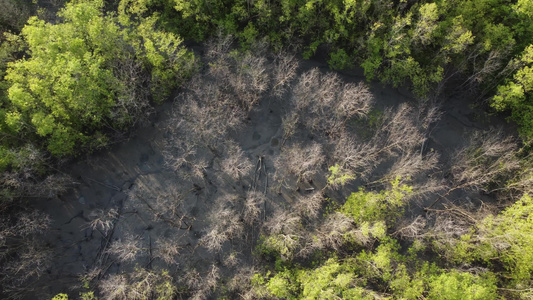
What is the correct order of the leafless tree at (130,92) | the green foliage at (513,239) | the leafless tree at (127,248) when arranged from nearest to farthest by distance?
the green foliage at (513,239) < the leafless tree at (127,248) < the leafless tree at (130,92)

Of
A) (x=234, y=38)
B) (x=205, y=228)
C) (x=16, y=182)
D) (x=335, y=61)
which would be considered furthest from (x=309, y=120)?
(x=16, y=182)

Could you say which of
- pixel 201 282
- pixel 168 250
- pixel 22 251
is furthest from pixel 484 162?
pixel 22 251

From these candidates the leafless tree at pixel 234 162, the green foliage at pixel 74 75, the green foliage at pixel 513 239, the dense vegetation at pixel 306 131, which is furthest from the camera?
the leafless tree at pixel 234 162

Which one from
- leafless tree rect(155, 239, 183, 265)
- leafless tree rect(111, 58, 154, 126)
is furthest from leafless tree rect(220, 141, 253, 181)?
leafless tree rect(111, 58, 154, 126)

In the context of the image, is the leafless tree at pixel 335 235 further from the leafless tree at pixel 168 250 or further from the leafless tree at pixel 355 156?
the leafless tree at pixel 168 250

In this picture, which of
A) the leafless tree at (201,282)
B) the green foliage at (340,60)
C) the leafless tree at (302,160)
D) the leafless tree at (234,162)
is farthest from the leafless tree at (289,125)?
the leafless tree at (201,282)

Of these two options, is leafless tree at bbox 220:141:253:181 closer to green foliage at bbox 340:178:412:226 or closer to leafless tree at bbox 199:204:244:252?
leafless tree at bbox 199:204:244:252

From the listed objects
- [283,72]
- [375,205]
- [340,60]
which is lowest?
[375,205]

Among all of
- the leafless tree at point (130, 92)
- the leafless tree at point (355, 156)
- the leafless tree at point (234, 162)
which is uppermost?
the leafless tree at point (130, 92)

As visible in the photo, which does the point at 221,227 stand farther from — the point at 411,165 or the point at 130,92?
the point at 411,165
